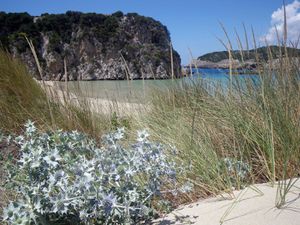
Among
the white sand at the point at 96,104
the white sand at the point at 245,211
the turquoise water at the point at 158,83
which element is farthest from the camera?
the white sand at the point at 96,104

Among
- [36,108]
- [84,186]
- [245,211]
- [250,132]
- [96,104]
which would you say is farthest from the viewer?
[96,104]

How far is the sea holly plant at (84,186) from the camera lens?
3.95ft

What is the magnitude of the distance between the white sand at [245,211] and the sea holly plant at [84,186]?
0.62 feet

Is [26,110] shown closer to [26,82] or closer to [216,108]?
[26,82]

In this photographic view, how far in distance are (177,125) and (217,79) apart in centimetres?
88

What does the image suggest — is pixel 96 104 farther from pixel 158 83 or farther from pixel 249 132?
pixel 249 132

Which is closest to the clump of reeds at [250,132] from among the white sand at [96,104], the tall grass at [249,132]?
the tall grass at [249,132]

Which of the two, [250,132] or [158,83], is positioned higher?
[158,83]

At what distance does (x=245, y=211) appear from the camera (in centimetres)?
148

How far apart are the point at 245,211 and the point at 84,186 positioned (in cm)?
72

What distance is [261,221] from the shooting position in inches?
54.1

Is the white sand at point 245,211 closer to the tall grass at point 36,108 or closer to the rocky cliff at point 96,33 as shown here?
the tall grass at point 36,108

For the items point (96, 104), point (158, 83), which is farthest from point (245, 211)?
point (158, 83)

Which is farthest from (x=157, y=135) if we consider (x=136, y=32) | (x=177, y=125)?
(x=136, y=32)
